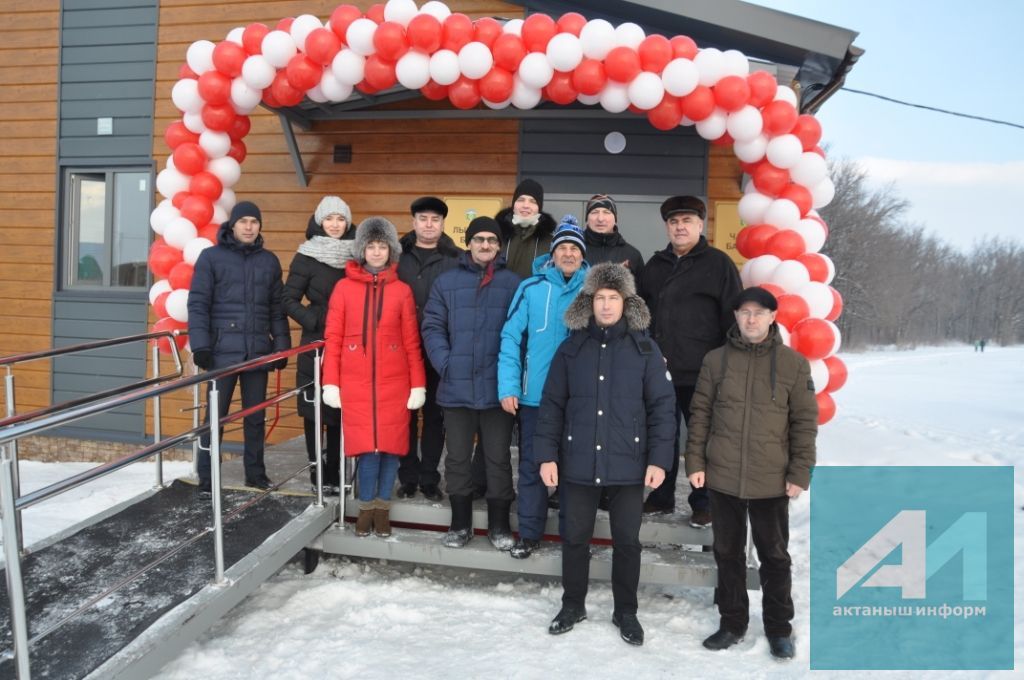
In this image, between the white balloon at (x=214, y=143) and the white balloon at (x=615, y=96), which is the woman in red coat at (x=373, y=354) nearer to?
the white balloon at (x=615, y=96)

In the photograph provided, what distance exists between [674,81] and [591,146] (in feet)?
5.35

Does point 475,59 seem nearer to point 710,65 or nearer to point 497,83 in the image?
point 497,83

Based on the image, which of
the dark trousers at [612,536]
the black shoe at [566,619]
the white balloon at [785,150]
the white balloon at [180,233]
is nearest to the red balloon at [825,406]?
the white balloon at [785,150]

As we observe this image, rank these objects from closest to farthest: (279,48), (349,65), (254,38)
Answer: (349,65) < (279,48) < (254,38)

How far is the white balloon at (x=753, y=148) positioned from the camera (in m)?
3.90

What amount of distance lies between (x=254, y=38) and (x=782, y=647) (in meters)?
4.61

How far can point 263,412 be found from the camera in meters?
3.70

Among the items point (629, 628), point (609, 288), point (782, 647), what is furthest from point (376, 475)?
point (782, 647)

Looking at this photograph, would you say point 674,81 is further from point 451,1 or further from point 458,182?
point 451,1

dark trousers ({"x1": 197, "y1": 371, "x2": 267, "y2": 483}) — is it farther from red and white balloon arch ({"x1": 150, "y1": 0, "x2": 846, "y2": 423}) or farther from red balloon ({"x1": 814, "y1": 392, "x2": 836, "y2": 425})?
red balloon ({"x1": 814, "y1": 392, "x2": 836, "y2": 425})

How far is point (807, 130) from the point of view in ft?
12.7

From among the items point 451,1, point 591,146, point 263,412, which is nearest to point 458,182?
point 591,146

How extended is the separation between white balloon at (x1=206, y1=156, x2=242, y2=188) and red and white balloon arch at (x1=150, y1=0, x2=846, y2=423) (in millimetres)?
505

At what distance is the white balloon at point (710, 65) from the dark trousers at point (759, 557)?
7.95ft
